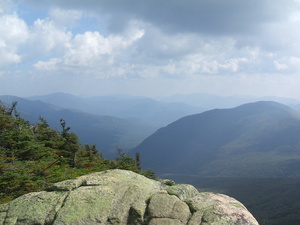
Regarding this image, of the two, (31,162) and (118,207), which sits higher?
(118,207)

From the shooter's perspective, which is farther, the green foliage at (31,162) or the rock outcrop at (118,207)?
the green foliage at (31,162)

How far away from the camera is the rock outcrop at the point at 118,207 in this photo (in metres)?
11.2

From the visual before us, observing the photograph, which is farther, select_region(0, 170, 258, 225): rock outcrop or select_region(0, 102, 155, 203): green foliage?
select_region(0, 102, 155, 203): green foliage

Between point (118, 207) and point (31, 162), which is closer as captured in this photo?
point (118, 207)

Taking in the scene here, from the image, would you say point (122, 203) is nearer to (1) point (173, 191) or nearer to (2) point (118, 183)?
(2) point (118, 183)

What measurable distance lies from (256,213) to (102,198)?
198078 mm

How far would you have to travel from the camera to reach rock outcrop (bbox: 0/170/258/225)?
11203mm

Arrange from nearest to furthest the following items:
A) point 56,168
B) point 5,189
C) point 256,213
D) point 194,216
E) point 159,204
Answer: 1. point 194,216
2. point 159,204
3. point 5,189
4. point 56,168
5. point 256,213

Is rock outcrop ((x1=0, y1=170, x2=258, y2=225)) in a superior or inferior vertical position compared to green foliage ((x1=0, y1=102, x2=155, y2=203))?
superior

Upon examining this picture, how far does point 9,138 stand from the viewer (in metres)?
33.7

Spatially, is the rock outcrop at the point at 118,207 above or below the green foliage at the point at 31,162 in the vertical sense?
above

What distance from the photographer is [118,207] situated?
39.4 feet

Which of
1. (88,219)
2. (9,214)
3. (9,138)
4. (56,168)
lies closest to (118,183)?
(88,219)

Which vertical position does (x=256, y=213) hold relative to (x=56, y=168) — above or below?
below
